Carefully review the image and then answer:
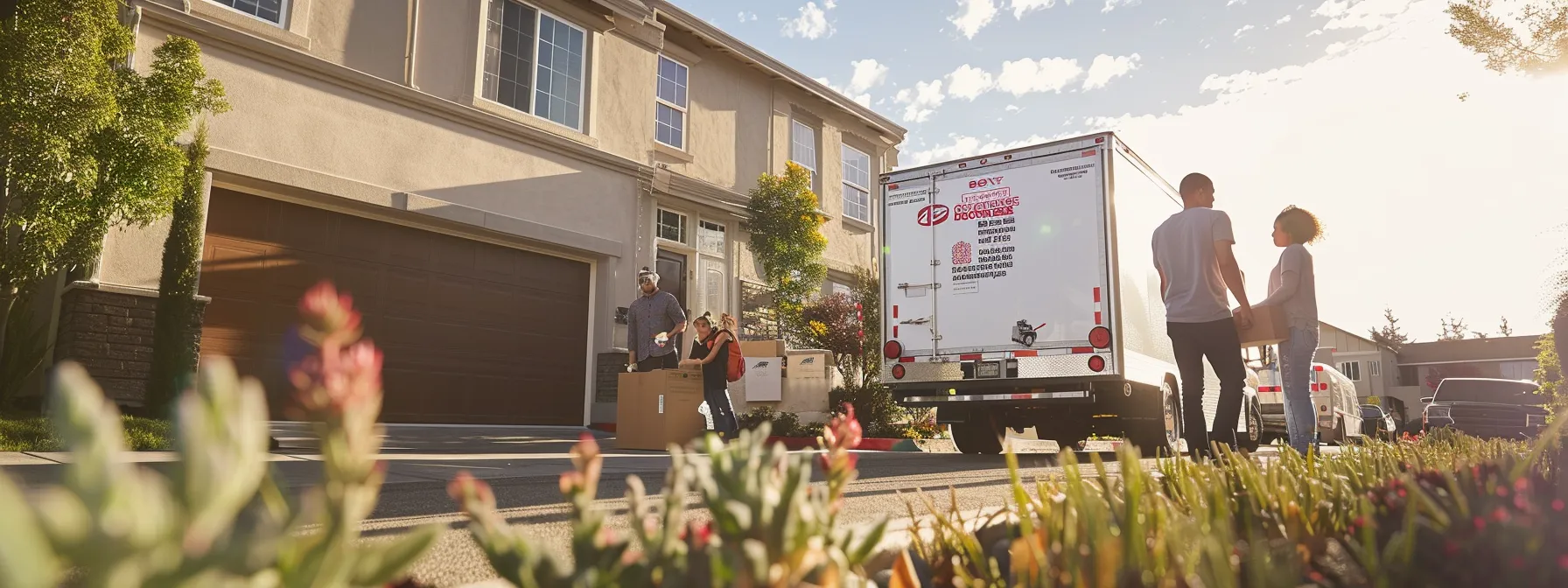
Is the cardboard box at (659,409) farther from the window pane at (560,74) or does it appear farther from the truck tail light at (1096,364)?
the window pane at (560,74)

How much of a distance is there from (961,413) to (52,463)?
7543 mm

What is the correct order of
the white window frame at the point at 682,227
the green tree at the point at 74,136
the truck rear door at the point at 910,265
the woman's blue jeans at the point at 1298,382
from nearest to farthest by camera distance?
the woman's blue jeans at the point at 1298,382, the green tree at the point at 74,136, the truck rear door at the point at 910,265, the white window frame at the point at 682,227

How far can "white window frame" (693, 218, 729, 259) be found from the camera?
16.1 m

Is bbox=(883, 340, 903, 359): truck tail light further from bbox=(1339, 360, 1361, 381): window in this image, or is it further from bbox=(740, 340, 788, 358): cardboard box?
bbox=(1339, 360, 1361, 381): window

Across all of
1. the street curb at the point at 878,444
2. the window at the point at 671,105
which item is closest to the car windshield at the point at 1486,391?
the street curb at the point at 878,444

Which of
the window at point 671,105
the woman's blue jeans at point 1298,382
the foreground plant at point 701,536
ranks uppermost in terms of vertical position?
the window at point 671,105

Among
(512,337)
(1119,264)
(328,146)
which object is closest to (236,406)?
(1119,264)

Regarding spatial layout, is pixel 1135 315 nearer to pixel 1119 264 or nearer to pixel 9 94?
pixel 1119 264

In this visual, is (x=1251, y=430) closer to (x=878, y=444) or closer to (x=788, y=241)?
(x=878, y=444)

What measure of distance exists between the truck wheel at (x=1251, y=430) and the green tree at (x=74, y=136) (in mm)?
12258

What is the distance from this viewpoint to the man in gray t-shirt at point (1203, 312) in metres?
5.95

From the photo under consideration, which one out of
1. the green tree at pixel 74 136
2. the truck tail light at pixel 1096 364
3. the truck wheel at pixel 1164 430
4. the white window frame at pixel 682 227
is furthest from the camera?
the white window frame at pixel 682 227

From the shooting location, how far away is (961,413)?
9.62m

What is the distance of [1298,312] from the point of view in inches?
244
